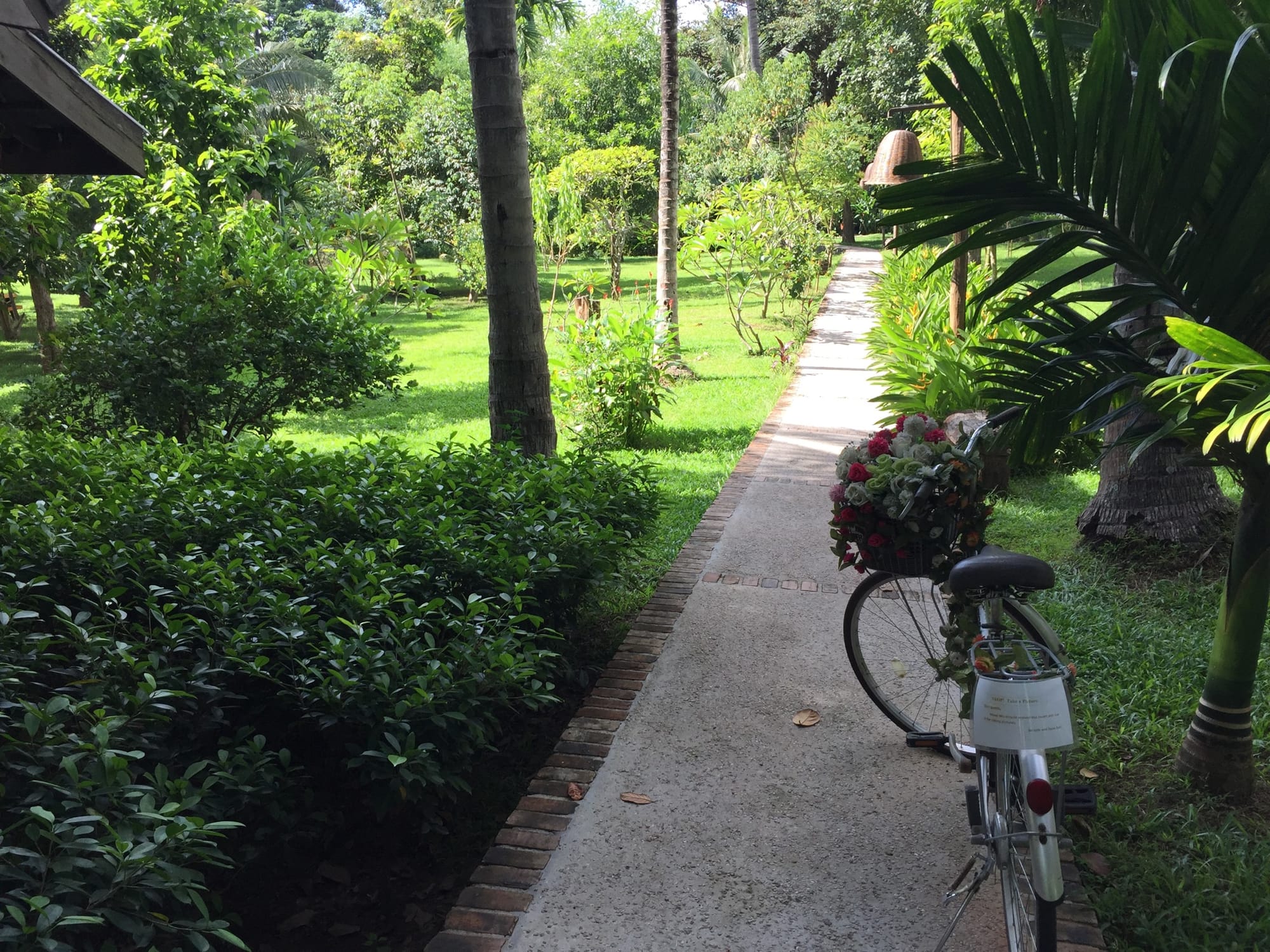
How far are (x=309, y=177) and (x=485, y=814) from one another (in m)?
20.5

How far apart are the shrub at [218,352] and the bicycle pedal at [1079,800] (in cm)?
650

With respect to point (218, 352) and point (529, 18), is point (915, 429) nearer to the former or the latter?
point (218, 352)

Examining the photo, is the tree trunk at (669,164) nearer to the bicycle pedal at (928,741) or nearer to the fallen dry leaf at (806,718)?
the fallen dry leaf at (806,718)

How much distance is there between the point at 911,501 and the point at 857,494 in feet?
0.70

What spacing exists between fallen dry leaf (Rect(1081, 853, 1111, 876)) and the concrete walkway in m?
0.35

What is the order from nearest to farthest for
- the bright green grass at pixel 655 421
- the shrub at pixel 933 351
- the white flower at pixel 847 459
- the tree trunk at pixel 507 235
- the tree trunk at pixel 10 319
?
the white flower at pixel 847 459 → the tree trunk at pixel 507 235 → the bright green grass at pixel 655 421 → the shrub at pixel 933 351 → the tree trunk at pixel 10 319

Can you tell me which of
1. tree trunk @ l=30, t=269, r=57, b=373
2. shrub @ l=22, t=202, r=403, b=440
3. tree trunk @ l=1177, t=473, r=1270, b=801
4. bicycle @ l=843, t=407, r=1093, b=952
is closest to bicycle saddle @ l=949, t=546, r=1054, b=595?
bicycle @ l=843, t=407, r=1093, b=952

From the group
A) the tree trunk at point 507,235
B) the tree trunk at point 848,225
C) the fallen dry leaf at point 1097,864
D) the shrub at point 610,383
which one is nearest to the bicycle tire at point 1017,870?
the fallen dry leaf at point 1097,864

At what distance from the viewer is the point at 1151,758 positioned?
3779 mm

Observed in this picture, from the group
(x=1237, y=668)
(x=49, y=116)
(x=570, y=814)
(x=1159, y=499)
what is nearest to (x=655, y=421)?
→ (x=1159, y=499)

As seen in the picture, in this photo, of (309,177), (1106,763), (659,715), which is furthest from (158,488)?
(309,177)

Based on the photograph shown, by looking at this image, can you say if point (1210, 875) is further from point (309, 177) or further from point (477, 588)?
point (309, 177)

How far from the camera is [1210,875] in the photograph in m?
3.04

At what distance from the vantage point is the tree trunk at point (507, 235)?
5234 millimetres
